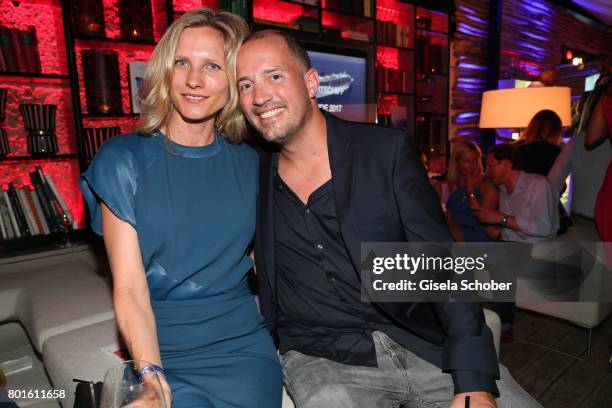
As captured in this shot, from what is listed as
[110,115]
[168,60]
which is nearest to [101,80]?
[110,115]

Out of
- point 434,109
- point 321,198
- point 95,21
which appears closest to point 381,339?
point 321,198

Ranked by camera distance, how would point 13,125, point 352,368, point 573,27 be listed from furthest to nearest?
point 573,27 → point 13,125 → point 352,368

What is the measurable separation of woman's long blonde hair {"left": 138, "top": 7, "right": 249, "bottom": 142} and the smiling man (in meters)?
0.05

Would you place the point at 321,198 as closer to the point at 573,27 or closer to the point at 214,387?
the point at 214,387

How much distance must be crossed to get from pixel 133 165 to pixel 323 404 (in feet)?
3.11

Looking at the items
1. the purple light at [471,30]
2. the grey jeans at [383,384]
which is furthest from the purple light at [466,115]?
the grey jeans at [383,384]

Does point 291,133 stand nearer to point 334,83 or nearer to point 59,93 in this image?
point 59,93

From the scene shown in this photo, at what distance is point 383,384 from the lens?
56.2 inches

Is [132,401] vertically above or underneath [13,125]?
underneath

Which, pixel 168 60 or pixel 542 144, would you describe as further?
pixel 542 144

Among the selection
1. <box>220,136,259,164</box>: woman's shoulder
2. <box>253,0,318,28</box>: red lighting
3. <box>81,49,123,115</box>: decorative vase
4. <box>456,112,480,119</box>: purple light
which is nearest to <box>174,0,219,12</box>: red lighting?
<box>253,0,318,28</box>: red lighting

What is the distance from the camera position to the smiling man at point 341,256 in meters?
1.38

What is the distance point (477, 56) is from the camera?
22.4 ft

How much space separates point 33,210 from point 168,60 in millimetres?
1947
